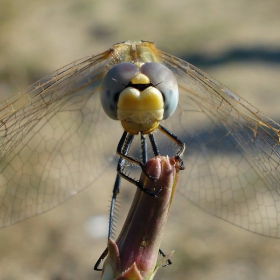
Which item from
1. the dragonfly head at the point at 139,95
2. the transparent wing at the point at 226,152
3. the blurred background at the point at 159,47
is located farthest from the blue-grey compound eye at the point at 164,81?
the blurred background at the point at 159,47

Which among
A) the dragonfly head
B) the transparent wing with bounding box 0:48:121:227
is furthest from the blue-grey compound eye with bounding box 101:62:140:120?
the transparent wing with bounding box 0:48:121:227

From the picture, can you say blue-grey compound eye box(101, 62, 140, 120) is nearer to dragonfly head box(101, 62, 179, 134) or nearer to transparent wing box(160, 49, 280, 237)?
dragonfly head box(101, 62, 179, 134)

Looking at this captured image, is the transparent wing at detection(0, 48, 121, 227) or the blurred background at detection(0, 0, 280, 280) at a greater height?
the blurred background at detection(0, 0, 280, 280)

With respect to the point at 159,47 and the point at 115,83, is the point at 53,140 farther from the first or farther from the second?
the point at 159,47

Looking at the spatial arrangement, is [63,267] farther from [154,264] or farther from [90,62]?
[154,264]

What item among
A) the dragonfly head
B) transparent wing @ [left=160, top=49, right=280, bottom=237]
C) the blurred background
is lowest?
the dragonfly head

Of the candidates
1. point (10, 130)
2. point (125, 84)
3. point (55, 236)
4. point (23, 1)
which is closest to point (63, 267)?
point (55, 236)
